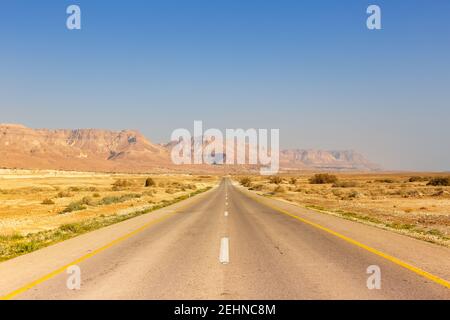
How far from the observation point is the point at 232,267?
932cm

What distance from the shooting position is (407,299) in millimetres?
6773

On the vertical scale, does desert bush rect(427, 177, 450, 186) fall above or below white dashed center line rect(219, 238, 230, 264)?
below

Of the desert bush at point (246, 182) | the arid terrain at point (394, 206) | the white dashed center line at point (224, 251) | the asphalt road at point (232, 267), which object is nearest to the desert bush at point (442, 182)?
the arid terrain at point (394, 206)

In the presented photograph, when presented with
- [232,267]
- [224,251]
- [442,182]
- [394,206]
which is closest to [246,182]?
[442,182]

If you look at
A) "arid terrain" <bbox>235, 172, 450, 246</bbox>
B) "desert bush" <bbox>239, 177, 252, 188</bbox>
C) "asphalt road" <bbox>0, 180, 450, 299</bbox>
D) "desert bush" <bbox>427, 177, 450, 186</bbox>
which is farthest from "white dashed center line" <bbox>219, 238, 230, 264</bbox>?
"desert bush" <bbox>239, 177, 252, 188</bbox>

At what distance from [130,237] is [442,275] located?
377 inches

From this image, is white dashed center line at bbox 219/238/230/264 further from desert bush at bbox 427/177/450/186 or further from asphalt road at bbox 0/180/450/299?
desert bush at bbox 427/177/450/186

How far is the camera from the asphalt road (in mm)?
7258

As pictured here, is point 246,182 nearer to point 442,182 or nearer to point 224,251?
point 442,182

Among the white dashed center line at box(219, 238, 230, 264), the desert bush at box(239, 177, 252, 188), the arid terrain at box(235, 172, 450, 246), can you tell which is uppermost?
the white dashed center line at box(219, 238, 230, 264)

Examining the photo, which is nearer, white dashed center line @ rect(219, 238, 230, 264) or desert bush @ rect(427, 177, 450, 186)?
white dashed center line @ rect(219, 238, 230, 264)

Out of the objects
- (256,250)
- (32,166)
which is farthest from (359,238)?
(32,166)
